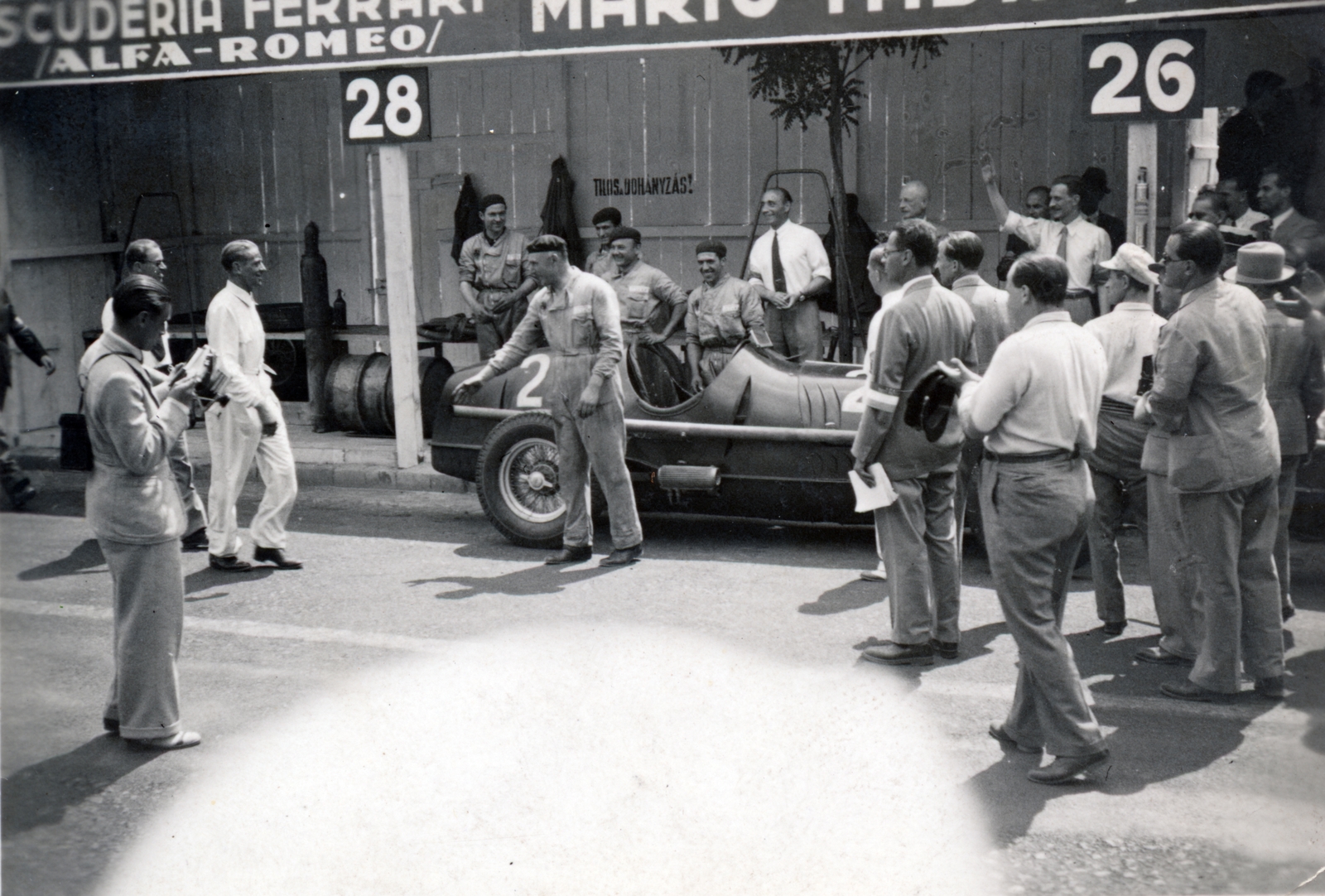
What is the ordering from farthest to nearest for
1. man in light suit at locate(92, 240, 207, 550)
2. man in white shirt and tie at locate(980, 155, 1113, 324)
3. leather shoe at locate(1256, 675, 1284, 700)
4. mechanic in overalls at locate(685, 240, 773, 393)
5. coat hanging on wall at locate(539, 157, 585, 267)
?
coat hanging on wall at locate(539, 157, 585, 267) → mechanic in overalls at locate(685, 240, 773, 393) → man in white shirt and tie at locate(980, 155, 1113, 324) → man in light suit at locate(92, 240, 207, 550) → leather shoe at locate(1256, 675, 1284, 700)

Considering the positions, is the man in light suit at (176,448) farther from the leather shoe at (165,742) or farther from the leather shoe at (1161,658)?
the leather shoe at (1161,658)

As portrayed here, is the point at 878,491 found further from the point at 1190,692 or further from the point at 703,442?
the point at 703,442

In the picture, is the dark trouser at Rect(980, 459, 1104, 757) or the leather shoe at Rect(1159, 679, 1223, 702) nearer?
the dark trouser at Rect(980, 459, 1104, 757)

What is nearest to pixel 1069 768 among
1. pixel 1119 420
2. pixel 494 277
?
pixel 1119 420

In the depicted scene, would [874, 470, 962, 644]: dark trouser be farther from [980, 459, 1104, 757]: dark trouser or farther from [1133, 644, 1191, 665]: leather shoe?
[980, 459, 1104, 757]: dark trouser

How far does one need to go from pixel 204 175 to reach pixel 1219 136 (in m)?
9.64

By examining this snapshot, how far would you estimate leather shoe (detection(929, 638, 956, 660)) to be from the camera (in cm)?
610

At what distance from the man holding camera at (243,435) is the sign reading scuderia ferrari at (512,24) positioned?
4.02ft

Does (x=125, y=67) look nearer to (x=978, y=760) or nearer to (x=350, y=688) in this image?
(x=350, y=688)

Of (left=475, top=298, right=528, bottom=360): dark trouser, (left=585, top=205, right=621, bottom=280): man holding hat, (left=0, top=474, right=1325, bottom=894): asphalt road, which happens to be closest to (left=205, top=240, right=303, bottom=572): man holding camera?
(left=0, top=474, right=1325, bottom=894): asphalt road

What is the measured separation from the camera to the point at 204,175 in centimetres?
1398

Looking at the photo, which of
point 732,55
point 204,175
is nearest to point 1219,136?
point 732,55

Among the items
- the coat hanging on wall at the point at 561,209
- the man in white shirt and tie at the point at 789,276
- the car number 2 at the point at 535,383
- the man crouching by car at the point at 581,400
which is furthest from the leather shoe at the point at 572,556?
the coat hanging on wall at the point at 561,209

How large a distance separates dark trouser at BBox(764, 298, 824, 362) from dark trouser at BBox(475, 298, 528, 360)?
225cm
